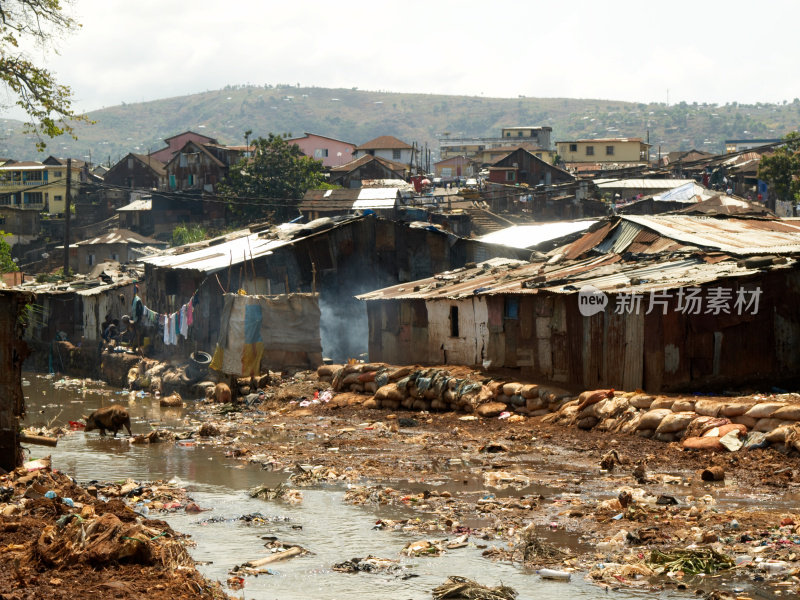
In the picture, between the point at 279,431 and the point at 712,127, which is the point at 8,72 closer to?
the point at 279,431

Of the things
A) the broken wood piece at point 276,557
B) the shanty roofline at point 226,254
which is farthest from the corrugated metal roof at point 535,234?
the broken wood piece at point 276,557

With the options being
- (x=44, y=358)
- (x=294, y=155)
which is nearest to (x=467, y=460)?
(x=44, y=358)

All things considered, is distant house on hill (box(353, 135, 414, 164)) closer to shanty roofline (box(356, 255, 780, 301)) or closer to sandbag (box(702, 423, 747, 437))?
shanty roofline (box(356, 255, 780, 301))

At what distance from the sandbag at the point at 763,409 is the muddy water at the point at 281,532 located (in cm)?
517

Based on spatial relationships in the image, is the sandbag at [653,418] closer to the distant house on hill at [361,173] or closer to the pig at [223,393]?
the pig at [223,393]

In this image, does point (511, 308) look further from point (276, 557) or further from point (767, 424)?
point (276, 557)

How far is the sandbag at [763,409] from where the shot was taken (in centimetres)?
1320

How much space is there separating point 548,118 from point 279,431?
183 meters

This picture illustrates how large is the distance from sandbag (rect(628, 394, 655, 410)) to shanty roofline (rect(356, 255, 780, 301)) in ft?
5.69

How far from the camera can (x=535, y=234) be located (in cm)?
3012

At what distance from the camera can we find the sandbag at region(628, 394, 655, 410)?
1498cm

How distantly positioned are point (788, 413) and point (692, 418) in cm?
142

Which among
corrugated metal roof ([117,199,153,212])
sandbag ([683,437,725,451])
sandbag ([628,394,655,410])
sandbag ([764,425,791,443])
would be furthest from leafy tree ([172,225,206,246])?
sandbag ([764,425,791,443])

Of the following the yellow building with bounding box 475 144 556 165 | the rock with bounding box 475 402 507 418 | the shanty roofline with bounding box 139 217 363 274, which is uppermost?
the yellow building with bounding box 475 144 556 165
